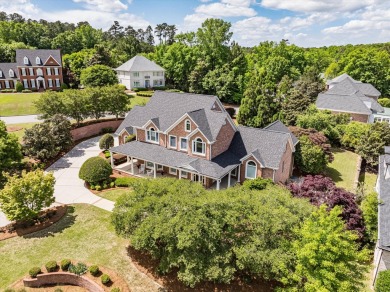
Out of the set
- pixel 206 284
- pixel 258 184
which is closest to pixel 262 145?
pixel 258 184

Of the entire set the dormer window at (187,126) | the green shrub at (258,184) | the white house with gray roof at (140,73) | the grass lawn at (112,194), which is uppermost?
the white house with gray roof at (140,73)

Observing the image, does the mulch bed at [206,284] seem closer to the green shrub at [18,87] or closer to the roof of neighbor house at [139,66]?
the roof of neighbor house at [139,66]

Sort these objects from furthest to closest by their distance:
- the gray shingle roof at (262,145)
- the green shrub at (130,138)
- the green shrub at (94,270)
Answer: the green shrub at (130,138)
the gray shingle roof at (262,145)
the green shrub at (94,270)

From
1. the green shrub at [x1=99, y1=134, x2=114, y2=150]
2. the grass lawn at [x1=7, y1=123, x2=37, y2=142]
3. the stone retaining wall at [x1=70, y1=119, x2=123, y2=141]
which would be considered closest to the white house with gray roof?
the stone retaining wall at [x1=70, y1=119, x2=123, y2=141]

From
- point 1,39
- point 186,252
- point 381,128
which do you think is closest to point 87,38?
point 1,39

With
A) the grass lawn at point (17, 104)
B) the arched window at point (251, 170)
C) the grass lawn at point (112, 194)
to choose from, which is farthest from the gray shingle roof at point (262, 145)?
the grass lawn at point (17, 104)

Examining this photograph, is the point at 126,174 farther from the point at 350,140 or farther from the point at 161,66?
the point at 161,66

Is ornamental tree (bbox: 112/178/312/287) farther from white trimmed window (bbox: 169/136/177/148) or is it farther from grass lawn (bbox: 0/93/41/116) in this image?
grass lawn (bbox: 0/93/41/116)
